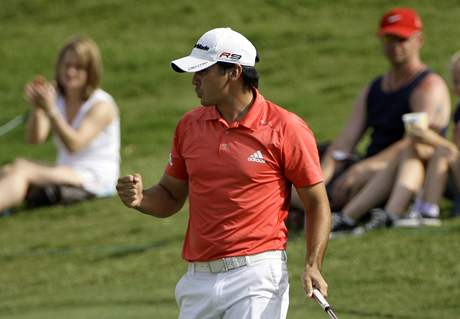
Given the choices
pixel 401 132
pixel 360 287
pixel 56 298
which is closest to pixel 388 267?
pixel 360 287

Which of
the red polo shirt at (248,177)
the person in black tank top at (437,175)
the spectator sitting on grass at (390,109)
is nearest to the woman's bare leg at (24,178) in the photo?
the spectator sitting on grass at (390,109)

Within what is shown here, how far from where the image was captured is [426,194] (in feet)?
31.0

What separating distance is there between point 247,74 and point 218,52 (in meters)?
0.18

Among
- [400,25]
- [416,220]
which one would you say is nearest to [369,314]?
[416,220]

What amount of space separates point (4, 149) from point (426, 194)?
7.06 meters

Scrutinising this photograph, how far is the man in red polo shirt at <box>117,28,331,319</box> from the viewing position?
17.0 feet

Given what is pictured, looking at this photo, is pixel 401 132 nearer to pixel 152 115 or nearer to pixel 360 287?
pixel 360 287

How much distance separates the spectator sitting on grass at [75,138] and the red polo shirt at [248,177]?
5.84m

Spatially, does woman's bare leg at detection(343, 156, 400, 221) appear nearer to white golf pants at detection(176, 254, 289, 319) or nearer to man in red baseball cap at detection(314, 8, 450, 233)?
man in red baseball cap at detection(314, 8, 450, 233)

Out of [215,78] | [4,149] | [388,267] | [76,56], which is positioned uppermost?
[215,78]

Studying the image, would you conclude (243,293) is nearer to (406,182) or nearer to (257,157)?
(257,157)

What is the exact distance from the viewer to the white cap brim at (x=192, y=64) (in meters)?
5.18

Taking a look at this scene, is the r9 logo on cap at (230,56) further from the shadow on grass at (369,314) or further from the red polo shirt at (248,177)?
the shadow on grass at (369,314)

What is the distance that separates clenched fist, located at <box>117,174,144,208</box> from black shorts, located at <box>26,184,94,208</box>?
20.1 feet
